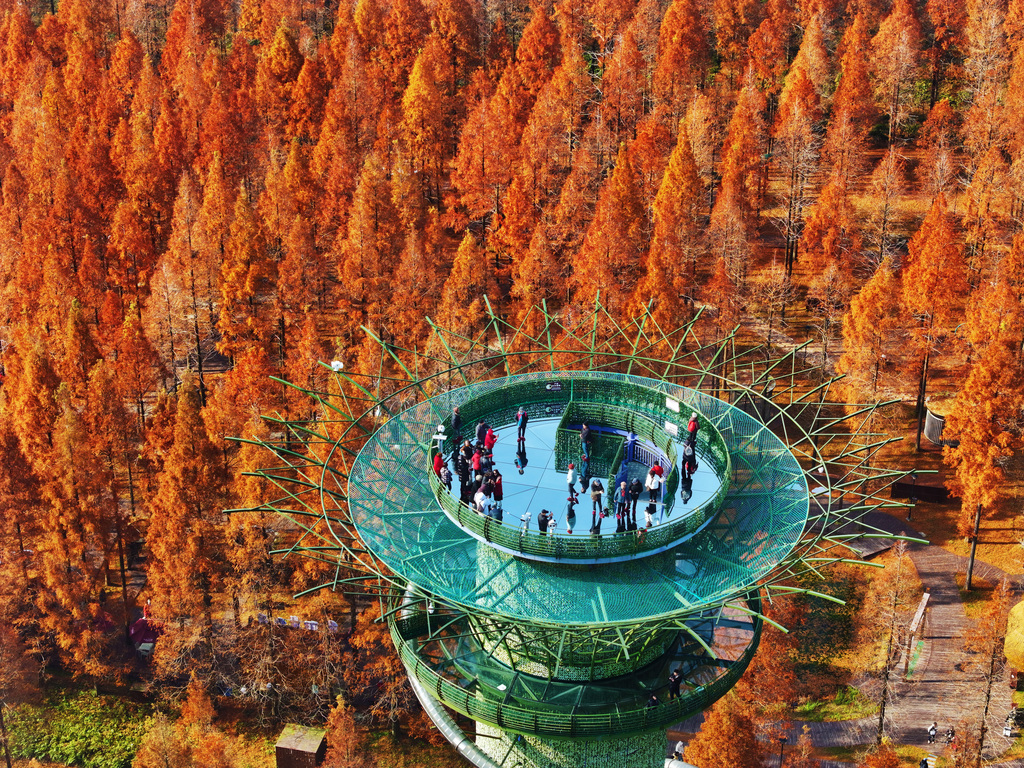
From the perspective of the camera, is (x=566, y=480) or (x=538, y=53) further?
(x=538, y=53)

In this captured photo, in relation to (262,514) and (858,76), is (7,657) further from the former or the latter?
(858,76)

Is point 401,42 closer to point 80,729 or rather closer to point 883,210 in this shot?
point 883,210

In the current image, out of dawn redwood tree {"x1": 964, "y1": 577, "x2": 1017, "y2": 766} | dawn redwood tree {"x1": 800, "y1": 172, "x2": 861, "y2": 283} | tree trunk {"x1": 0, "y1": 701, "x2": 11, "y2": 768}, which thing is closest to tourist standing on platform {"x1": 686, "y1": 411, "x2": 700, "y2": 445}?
dawn redwood tree {"x1": 964, "y1": 577, "x2": 1017, "y2": 766}

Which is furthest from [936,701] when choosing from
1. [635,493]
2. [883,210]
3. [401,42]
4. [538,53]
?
[401,42]

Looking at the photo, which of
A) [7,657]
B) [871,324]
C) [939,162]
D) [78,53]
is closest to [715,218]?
[871,324]

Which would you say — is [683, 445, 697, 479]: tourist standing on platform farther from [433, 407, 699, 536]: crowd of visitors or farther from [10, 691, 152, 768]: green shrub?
[10, 691, 152, 768]: green shrub

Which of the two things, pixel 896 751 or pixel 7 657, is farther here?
pixel 7 657
